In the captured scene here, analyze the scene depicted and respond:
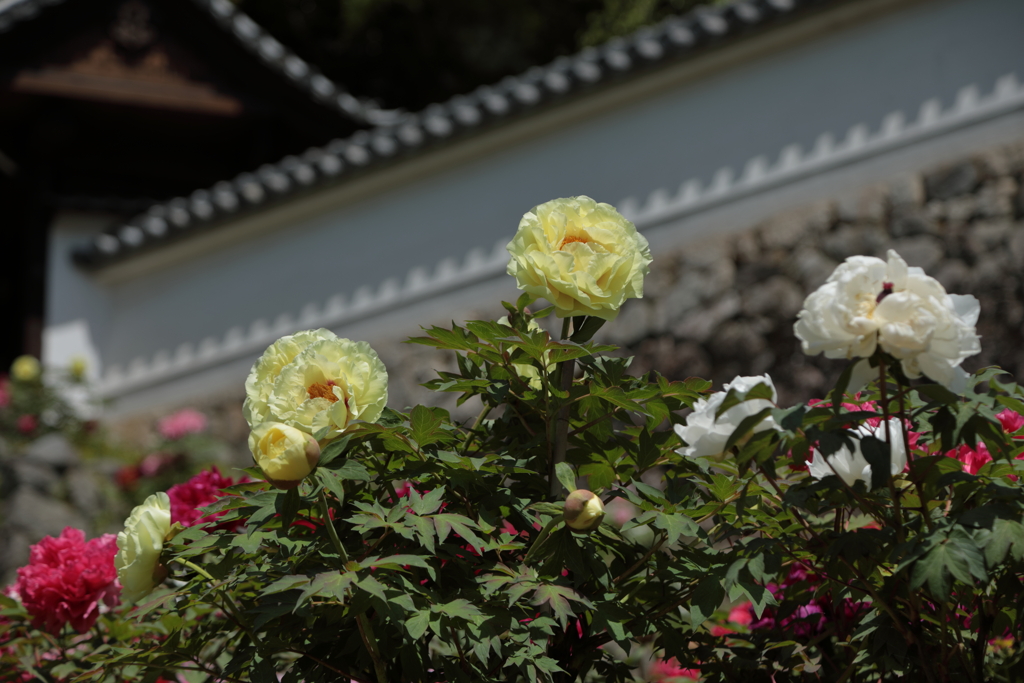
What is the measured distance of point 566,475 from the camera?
1.01 meters

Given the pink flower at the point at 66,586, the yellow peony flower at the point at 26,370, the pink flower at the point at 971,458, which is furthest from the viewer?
the yellow peony flower at the point at 26,370

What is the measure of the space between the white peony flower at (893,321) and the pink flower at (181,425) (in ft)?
16.5

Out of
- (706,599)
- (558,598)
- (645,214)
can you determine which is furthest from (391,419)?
(645,214)

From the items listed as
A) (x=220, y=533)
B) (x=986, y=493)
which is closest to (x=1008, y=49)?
(x=986, y=493)

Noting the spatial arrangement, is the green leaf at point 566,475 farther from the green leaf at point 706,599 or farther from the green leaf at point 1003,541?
the green leaf at point 1003,541

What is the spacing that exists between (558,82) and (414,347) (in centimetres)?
179

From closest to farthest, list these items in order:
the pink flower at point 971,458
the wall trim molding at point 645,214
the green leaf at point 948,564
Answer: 1. the green leaf at point 948,564
2. the pink flower at point 971,458
3. the wall trim molding at point 645,214

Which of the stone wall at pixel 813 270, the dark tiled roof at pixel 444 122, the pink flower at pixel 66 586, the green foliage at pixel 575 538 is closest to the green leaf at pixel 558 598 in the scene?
the green foliage at pixel 575 538

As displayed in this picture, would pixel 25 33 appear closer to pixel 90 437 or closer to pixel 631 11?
pixel 90 437

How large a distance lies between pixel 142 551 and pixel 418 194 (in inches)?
187

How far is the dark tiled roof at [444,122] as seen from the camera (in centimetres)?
491

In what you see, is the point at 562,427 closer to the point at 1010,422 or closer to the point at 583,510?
the point at 583,510

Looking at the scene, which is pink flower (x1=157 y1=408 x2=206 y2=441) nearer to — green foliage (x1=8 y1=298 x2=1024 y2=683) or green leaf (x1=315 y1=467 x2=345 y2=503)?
green foliage (x1=8 y1=298 x2=1024 y2=683)

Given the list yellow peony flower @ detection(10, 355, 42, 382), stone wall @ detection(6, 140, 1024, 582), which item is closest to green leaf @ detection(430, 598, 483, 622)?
stone wall @ detection(6, 140, 1024, 582)
